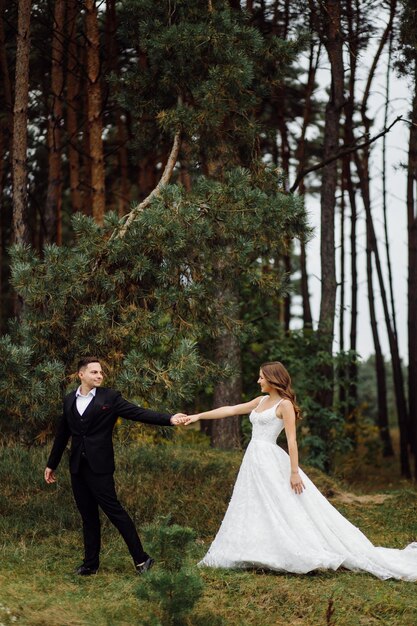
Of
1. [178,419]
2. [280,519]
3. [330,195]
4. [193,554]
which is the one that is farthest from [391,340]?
[178,419]

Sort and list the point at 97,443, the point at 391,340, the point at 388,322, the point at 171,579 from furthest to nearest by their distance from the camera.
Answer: the point at 388,322 → the point at 391,340 → the point at 97,443 → the point at 171,579

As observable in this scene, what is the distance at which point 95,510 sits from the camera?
7898 millimetres

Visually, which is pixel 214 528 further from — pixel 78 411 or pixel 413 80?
pixel 413 80

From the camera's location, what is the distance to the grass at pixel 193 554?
662 cm

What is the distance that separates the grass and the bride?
0.17 metres

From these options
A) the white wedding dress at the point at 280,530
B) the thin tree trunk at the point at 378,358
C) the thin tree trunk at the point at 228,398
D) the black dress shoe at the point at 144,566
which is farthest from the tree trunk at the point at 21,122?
the thin tree trunk at the point at 378,358

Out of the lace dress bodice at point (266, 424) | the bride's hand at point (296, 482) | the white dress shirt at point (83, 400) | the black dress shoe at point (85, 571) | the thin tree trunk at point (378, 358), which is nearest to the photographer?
the white dress shirt at point (83, 400)

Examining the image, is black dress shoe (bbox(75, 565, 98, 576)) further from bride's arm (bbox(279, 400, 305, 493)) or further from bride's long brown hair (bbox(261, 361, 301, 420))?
bride's long brown hair (bbox(261, 361, 301, 420))

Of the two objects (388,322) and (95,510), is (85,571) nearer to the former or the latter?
(95,510)

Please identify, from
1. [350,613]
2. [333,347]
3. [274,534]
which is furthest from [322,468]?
[350,613]

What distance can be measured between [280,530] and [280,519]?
0.37ft

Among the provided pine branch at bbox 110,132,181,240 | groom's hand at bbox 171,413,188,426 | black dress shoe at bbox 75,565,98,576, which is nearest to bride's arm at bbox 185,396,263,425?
groom's hand at bbox 171,413,188,426

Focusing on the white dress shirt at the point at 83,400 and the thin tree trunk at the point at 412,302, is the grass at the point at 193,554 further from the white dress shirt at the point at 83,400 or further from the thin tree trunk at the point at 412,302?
the thin tree trunk at the point at 412,302

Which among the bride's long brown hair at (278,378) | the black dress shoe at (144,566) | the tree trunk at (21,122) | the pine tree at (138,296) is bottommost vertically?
the black dress shoe at (144,566)
